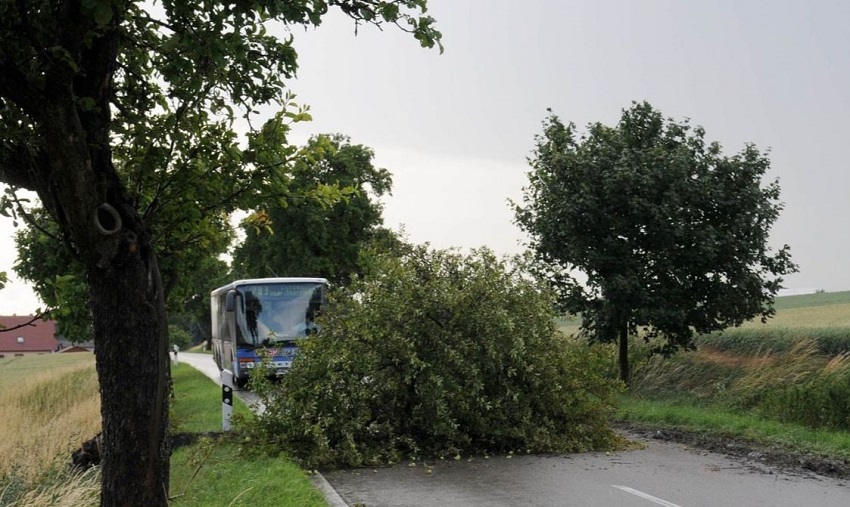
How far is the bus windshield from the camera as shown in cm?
2711

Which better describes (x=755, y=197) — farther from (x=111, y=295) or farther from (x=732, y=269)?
(x=111, y=295)

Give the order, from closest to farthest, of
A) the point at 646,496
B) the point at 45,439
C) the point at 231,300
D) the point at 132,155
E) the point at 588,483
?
the point at 132,155, the point at 646,496, the point at 588,483, the point at 45,439, the point at 231,300

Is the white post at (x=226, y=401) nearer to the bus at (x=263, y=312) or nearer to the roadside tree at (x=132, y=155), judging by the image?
the roadside tree at (x=132, y=155)

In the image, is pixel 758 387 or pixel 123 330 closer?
pixel 123 330

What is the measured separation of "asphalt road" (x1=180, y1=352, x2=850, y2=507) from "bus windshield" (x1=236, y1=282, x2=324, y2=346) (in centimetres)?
1473

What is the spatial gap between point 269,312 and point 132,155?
65.8 ft

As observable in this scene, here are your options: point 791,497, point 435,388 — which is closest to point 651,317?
point 435,388

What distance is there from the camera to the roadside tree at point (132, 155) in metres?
5.95

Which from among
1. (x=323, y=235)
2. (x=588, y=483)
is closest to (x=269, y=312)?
(x=588, y=483)

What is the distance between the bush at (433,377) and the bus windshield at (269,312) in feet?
43.3

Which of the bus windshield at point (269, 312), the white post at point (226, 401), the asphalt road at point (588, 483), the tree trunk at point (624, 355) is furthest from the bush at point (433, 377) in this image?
the bus windshield at point (269, 312)

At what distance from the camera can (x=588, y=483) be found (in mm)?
10852

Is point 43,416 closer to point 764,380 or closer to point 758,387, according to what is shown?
point 758,387

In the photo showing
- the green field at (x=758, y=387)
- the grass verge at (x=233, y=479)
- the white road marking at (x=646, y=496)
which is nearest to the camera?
the white road marking at (x=646, y=496)
